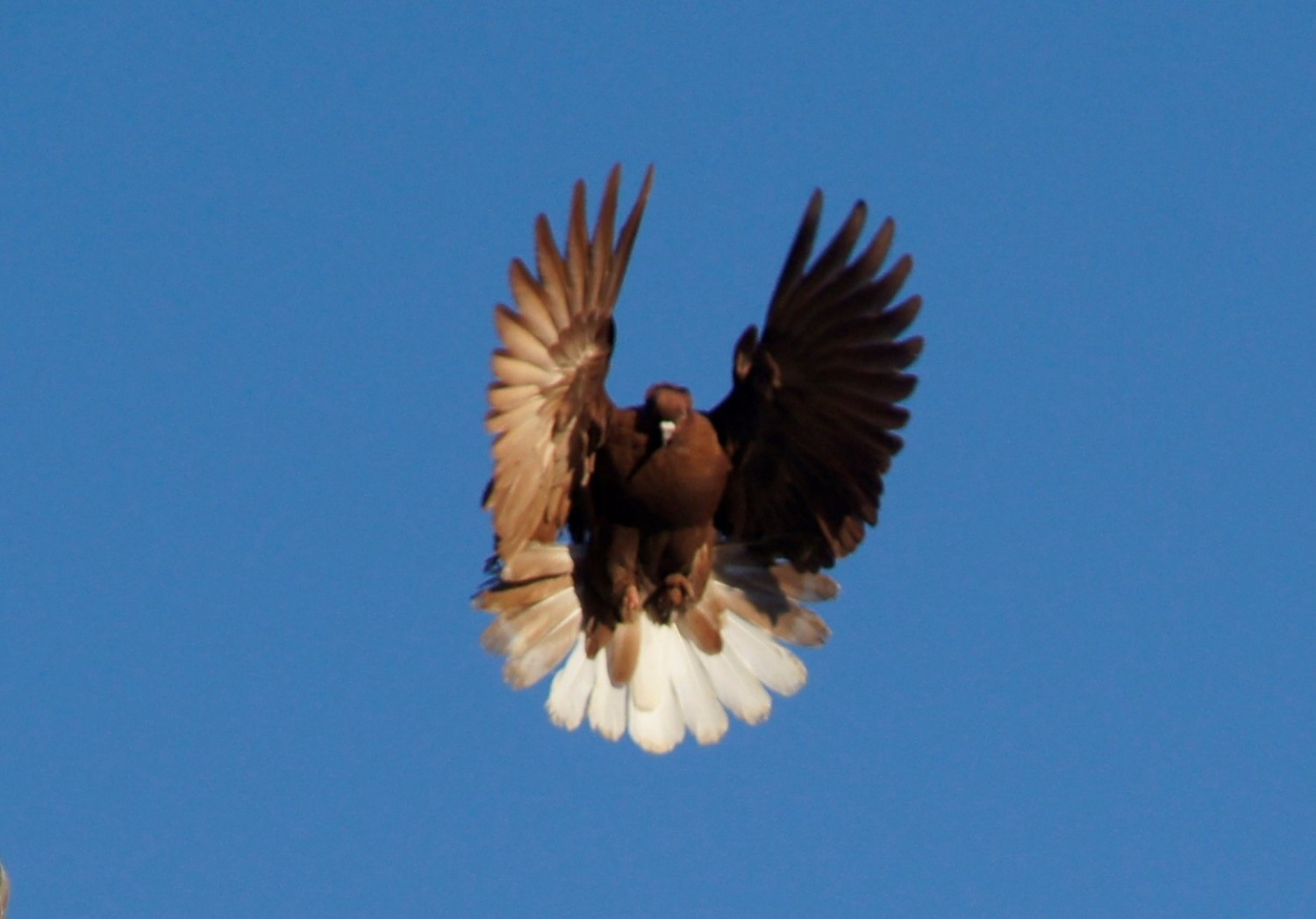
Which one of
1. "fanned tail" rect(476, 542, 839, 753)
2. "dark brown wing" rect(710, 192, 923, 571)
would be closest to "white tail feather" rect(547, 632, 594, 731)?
"fanned tail" rect(476, 542, 839, 753)

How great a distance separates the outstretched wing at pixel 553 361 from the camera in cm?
741

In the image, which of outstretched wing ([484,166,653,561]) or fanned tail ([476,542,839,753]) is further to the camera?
fanned tail ([476,542,839,753])

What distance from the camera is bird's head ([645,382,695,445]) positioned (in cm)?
783

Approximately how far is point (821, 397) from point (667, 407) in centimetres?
46

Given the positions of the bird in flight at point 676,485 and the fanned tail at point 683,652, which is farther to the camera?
the fanned tail at point 683,652

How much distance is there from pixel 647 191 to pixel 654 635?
1662mm

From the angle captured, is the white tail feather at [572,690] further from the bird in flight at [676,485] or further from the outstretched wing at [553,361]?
the outstretched wing at [553,361]

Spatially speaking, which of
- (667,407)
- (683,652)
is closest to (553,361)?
(667,407)

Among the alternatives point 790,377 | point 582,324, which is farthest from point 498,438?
point 790,377

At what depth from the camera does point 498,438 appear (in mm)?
7527

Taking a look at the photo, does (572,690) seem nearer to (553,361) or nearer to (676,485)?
(676,485)

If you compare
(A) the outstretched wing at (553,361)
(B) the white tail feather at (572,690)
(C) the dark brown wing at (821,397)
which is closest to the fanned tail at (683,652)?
(B) the white tail feather at (572,690)

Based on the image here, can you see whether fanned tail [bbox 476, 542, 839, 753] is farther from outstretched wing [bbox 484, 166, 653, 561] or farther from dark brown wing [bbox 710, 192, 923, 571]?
outstretched wing [bbox 484, 166, 653, 561]

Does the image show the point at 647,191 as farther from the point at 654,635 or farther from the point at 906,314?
the point at 654,635
